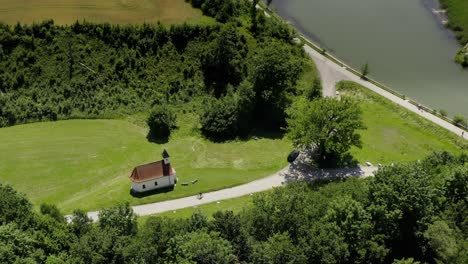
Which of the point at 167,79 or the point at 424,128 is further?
the point at 167,79

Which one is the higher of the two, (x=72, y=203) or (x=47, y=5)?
(x=47, y=5)

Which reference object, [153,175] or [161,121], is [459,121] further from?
[153,175]

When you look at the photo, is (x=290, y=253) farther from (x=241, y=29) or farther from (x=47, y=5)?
Answer: (x=47, y=5)

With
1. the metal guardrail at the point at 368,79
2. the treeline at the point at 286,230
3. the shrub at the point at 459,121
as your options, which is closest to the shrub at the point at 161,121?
the treeline at the point at 286,230

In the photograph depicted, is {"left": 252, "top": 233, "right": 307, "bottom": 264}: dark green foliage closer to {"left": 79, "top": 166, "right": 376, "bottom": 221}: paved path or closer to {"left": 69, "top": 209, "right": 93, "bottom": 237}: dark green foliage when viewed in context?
{"left": 79, "top": 166, "right": 376, "bottom": 221}: paved path

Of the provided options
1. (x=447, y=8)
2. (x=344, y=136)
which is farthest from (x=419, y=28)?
(x=344, y=136)

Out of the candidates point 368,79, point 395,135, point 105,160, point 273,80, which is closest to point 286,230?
point 105,160

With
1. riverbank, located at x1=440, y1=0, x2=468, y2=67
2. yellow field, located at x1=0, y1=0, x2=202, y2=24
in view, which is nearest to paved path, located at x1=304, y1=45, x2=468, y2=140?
Result: riverbank, located at x1=440, y1=0, x2=468, y2=67
